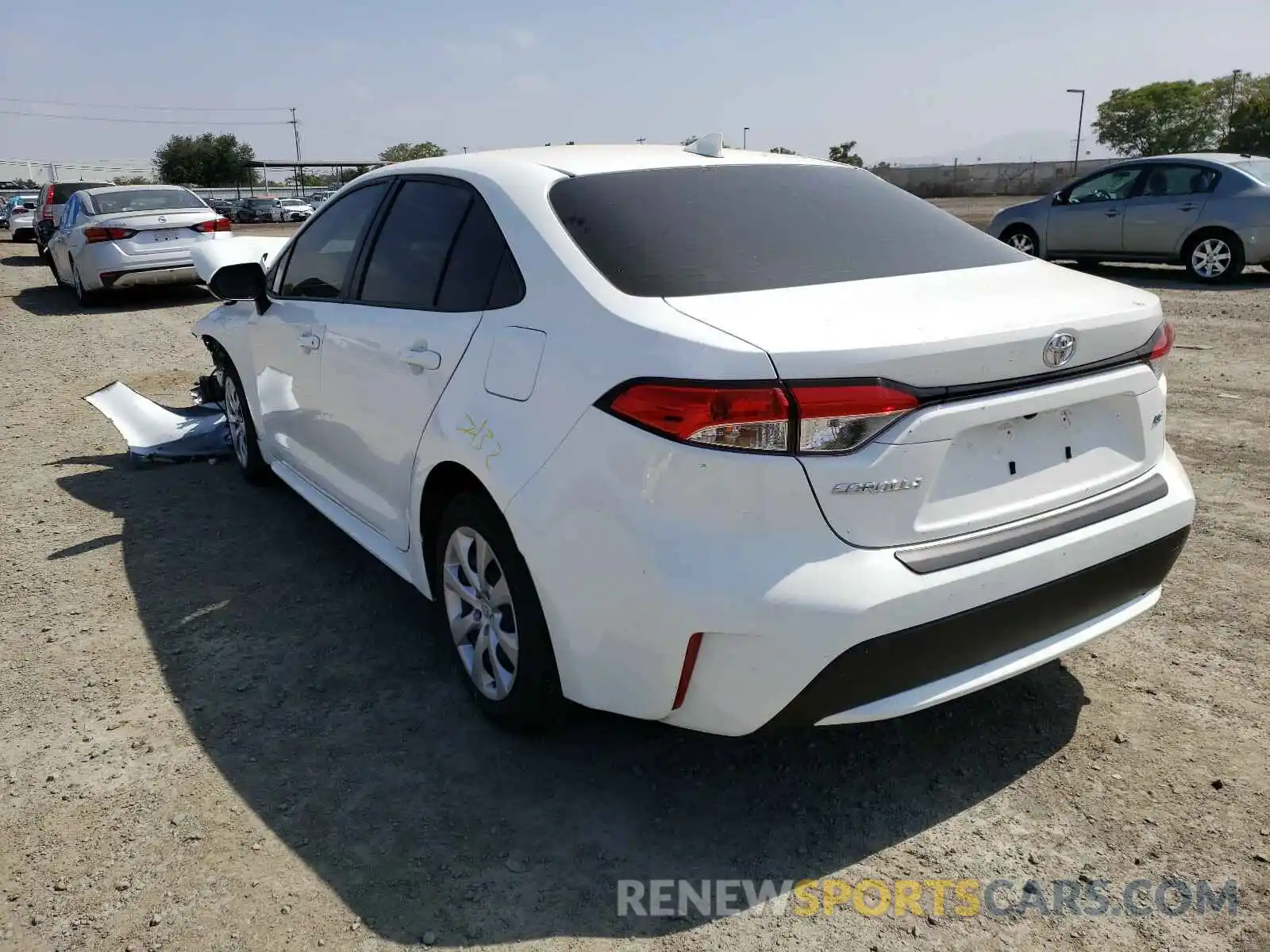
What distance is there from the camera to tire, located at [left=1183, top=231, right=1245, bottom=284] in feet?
39.0

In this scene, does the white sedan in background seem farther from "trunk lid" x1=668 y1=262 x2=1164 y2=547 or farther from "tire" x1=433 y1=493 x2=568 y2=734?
"trunk lid" x1=668 y1=262 x2=1164 y2=547

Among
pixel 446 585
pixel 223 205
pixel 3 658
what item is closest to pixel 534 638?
pixel 446 585

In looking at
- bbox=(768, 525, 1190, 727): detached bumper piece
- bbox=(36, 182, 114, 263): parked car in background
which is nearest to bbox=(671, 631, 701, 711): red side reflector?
bbox=(768, 525, 1190, 727): detached bumper piece

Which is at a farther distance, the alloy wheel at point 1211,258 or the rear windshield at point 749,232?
the alloy wheel at point 1211,258

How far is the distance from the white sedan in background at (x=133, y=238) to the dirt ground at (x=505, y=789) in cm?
980

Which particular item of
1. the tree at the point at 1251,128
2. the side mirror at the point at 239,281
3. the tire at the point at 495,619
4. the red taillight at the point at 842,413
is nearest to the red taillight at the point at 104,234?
the side mirror at the point at 239,281

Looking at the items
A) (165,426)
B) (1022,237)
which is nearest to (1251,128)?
(1022,237)

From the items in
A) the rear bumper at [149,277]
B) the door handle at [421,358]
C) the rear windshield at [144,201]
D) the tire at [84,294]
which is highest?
the rear windshield at [144,201]

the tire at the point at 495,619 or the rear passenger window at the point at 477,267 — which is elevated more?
the rear passenger window at the point at 477,267

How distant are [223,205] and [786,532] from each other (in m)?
53.8

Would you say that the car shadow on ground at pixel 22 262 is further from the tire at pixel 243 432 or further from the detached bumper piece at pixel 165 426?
the tire at pixel 243 432

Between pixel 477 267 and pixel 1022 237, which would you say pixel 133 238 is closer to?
pixel 477 267

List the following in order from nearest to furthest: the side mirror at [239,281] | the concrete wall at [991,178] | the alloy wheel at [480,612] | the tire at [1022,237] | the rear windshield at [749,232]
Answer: the rear windshield at [749,232]
the alloy wheel at [480,612]
the side mirror at [239,281]
the tire at [1022,237]
the concrete wall at [991,178]

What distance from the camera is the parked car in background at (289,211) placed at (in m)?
48.2
